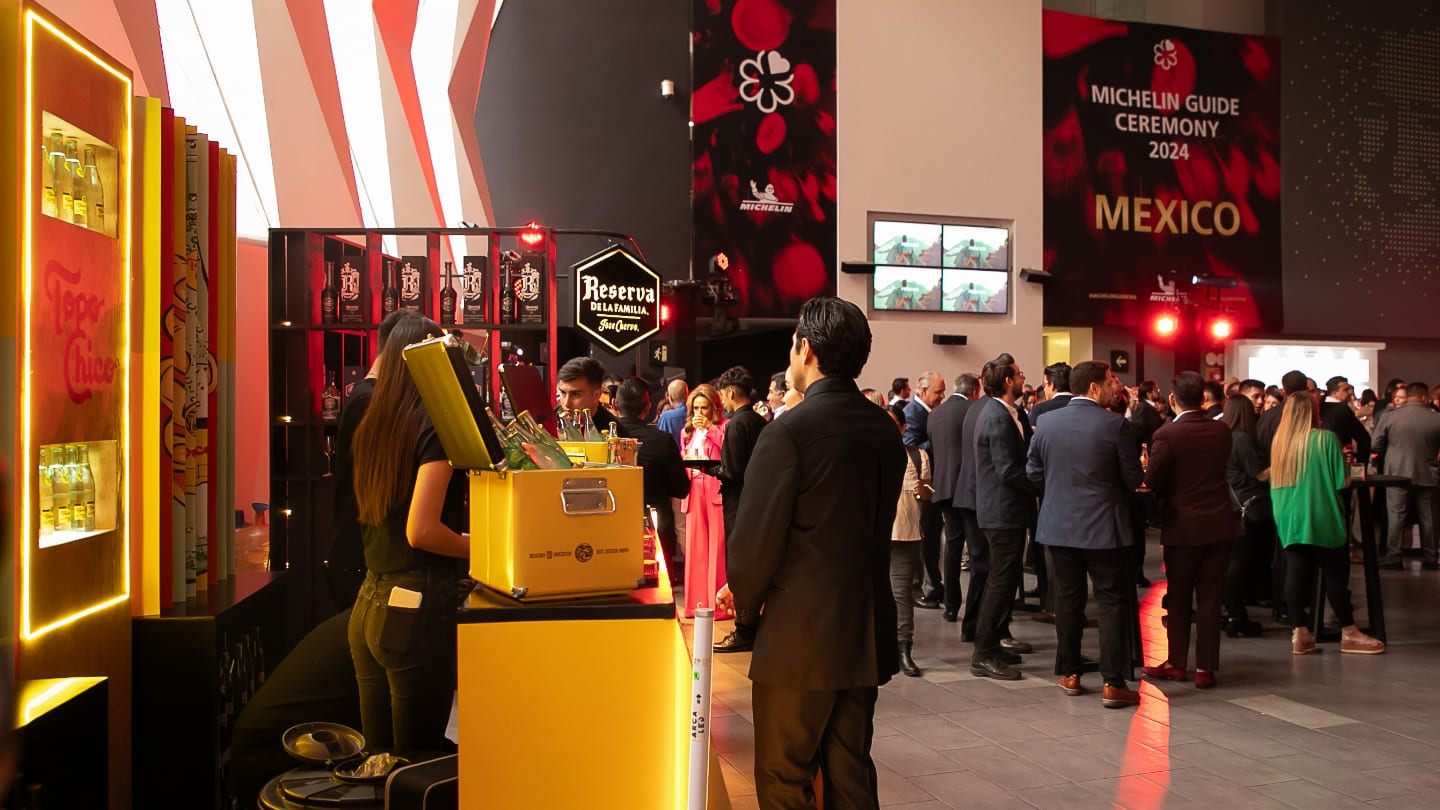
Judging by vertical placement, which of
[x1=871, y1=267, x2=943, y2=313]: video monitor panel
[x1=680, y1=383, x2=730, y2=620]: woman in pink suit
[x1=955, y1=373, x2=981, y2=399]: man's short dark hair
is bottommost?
[x1=680, y1=383, x2=730, y2=620]: woman in pink suit

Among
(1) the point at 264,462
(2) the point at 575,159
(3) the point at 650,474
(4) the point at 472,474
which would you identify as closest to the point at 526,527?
(4) the point at 472,474

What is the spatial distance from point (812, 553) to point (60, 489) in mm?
1976

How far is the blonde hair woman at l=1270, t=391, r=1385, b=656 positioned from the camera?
5824 mm

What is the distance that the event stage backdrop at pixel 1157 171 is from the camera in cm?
1590

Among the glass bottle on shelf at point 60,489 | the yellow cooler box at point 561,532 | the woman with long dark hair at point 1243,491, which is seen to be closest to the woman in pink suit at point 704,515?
the woman with long dark hair at point 1243,491

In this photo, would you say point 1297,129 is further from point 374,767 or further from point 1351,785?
point 374,767

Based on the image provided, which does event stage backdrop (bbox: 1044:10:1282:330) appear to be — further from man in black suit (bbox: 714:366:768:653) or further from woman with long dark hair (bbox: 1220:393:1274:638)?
man in black suit (bbox: 714:366:768:653)

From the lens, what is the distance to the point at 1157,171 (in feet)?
52.7

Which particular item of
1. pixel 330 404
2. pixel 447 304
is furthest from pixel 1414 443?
pixel 330 404

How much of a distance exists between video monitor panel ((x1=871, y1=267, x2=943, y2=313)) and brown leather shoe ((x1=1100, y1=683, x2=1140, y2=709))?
10243mm

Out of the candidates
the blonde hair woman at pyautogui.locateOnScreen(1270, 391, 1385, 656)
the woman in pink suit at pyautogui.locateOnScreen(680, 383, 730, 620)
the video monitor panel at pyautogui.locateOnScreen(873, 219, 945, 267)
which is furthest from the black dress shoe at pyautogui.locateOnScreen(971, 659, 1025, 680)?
the video monitor panel at pyautogui.locateOnScreen(873, 219, 945, 267)

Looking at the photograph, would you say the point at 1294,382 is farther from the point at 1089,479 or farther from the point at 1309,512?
the point at 1089,479

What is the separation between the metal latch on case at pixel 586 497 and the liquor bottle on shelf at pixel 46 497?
4.60 ft

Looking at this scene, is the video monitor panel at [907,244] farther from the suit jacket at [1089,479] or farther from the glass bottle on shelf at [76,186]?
the glass bottle on shelf at [76,186]
